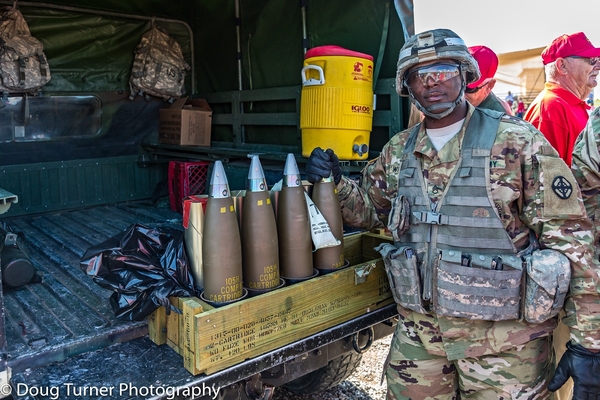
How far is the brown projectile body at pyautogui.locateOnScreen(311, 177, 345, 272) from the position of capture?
2289 millimetres

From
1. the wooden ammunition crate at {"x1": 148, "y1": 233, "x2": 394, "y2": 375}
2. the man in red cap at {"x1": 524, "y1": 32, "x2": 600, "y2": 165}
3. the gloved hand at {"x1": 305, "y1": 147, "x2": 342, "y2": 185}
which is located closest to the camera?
the wooden ammunition crate at {"x1": 148, "y1": 233, "x2": 394, "y2": 375}

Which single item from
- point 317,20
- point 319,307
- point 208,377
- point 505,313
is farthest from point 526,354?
point 317,20

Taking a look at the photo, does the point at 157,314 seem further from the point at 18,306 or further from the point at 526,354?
the point at 526,354

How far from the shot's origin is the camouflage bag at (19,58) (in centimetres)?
422

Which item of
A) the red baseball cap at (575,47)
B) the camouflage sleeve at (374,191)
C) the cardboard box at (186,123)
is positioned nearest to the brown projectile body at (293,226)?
the camouflage sleeve at (374,191)

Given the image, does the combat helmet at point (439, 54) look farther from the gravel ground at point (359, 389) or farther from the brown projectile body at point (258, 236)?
the gravel ground at point (359, 389)

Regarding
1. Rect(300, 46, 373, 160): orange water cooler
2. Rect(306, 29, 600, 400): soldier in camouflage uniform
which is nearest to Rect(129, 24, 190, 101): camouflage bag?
Rect(300, 46, 373, 160): orange water cooler

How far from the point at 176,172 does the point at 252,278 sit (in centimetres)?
305

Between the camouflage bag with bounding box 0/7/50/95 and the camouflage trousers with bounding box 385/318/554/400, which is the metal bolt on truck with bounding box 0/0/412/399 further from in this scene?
the camouflage trousers with bounding box 385/318/554/400

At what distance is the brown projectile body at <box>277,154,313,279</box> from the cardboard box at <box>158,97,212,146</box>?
3035 millimetres

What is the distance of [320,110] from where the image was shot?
341 centimetres

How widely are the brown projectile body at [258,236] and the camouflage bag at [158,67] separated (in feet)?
11.3

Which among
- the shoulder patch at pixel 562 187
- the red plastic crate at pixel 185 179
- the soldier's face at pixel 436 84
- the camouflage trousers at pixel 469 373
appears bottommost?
the camouflage trousers at pixel 469 373

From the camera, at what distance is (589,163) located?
2.04m
